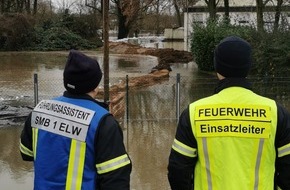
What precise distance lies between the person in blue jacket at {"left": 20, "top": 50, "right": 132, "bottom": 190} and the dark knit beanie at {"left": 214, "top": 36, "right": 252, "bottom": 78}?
74 centimetres

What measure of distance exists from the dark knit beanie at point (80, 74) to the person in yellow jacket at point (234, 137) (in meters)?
0.60

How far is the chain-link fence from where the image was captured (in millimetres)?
11188

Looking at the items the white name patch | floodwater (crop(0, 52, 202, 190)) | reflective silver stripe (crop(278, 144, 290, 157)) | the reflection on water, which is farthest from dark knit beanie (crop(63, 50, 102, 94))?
the reflection on water

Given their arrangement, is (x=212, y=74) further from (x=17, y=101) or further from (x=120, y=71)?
(x=17, y=101)

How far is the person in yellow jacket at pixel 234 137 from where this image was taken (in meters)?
2.84

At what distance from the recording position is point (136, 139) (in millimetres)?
9266

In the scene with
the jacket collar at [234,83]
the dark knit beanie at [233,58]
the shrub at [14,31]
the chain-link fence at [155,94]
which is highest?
the shrub at [14,31]

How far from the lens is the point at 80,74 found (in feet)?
9.68

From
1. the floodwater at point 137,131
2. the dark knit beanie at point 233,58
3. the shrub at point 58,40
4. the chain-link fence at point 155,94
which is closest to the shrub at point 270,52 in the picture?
the chain-link fence at point 155,94

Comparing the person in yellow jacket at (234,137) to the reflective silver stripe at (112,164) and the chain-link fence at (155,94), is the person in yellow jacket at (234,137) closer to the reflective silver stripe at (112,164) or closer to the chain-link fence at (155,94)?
the reflective silver stripe at (112,164)

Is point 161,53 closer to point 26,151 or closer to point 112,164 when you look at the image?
point 26,151

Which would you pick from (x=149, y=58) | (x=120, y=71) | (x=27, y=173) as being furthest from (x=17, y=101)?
(x=149, y=58)

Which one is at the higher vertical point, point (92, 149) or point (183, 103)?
point (92, 149)

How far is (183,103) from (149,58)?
18204mm
